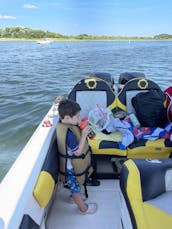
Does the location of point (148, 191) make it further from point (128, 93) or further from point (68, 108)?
point (128, 93)

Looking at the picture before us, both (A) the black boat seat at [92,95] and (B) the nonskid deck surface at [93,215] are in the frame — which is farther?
(A) the black boat seat at [92,95]

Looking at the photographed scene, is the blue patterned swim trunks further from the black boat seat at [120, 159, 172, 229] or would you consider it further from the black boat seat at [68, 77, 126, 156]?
the black boat seat at [68, 77, 126, 156]

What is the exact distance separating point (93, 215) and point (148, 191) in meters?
0.57

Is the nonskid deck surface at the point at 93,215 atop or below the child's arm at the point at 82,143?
below

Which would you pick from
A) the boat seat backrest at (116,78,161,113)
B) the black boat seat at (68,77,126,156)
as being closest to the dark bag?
the boat seat backrest at (116,78,161,113)

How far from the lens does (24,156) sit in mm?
1738

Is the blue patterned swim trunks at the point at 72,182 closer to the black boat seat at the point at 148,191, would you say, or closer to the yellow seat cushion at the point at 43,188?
the yellow seat cushion at the point at 43,188

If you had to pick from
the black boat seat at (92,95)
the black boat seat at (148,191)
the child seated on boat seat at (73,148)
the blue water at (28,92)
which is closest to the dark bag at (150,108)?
the black boat seat at (92,95)

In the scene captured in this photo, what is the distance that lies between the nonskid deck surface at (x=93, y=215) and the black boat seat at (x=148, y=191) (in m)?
0.46

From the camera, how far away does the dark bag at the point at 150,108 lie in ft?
8.29

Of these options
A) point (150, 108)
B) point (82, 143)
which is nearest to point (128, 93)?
point (150, 108)

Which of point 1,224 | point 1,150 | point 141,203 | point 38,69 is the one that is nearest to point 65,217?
point 141,203

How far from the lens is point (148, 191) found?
57.8 inches

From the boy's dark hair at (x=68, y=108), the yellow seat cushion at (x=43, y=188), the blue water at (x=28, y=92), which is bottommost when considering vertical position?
the blue water at (x=28, y=92)
